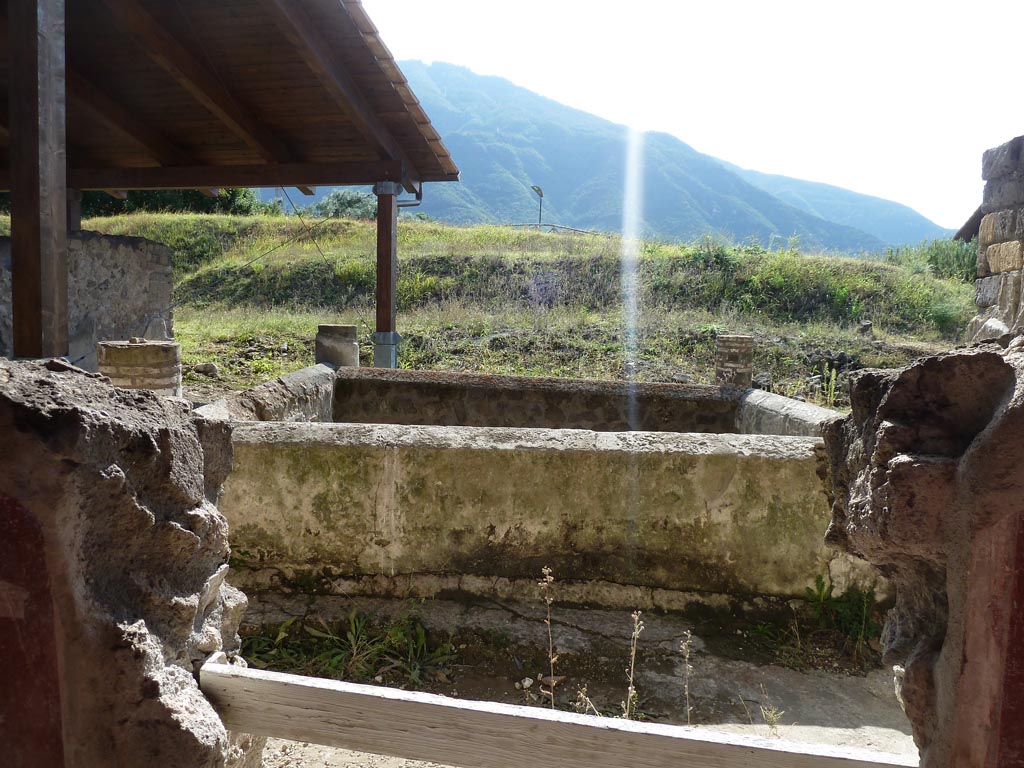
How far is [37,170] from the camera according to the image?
3713 millimetres

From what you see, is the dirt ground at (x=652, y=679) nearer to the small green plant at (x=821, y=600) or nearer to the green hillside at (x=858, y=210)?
the small green plant at (x=821, y=600)

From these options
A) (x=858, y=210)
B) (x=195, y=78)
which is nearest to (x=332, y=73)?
(x=195, y=78)

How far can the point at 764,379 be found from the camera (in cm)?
917

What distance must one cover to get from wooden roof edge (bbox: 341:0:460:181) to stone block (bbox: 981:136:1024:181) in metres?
4.33

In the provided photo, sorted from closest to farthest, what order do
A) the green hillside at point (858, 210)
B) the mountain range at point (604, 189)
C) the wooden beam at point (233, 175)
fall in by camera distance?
the wooden beam at point (233, 175) < the mountain range at point (604, 189) < the green hillside at point (858, 210)

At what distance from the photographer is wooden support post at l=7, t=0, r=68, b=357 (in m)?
3.70

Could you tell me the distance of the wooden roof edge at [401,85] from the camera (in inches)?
217

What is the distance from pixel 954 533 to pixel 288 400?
13.4 ft

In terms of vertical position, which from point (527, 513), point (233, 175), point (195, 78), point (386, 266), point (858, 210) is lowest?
point (527, 513)

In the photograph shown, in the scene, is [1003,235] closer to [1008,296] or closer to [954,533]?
[1008,296]

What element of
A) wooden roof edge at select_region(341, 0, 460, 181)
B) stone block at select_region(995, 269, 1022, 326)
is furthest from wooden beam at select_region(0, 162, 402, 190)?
stone block at select_region(995, 269, 1022, 326)

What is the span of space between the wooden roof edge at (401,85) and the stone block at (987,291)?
468 cm

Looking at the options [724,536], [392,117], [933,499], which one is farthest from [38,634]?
[392,117]

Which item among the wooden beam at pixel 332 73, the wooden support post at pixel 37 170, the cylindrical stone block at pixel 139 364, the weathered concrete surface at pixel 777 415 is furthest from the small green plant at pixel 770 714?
the wooden beam at pixel 332 73
